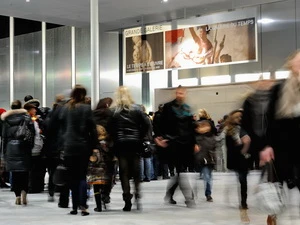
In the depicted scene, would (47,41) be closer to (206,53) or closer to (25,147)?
(206,53)

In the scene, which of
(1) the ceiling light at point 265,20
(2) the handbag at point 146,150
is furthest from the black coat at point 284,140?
(1) the ceiling light at point 265,20

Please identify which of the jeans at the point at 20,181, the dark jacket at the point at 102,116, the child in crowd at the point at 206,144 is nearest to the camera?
the dark jacket at the point at 102,116

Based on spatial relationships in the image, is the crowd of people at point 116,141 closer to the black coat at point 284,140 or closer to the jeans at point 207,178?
the jeans at point 207,178

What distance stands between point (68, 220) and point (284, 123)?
335 centimetres

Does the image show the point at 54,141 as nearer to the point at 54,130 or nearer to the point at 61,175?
the point at 54,130

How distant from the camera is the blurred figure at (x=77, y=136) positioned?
258 inches

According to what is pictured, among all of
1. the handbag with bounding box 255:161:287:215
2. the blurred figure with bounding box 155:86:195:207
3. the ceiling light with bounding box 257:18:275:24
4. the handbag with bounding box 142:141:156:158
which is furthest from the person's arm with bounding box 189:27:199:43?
the handbag with bounding box 255:161:287:215

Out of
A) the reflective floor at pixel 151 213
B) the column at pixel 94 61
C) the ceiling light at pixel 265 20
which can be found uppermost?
the ceiling light at pixel 265 20

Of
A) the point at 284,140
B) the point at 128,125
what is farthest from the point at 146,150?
the point at 284,140

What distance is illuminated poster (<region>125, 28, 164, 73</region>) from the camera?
17172mm

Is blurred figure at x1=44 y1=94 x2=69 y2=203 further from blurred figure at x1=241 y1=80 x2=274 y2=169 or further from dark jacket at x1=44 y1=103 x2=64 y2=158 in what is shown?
blurred figure at x1=241 y1=80 x2=274 y2=169

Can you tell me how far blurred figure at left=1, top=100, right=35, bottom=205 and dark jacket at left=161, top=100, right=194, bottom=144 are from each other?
2.12 m

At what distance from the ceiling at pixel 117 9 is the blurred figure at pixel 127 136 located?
8810 mm

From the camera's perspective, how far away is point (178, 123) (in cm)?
771
